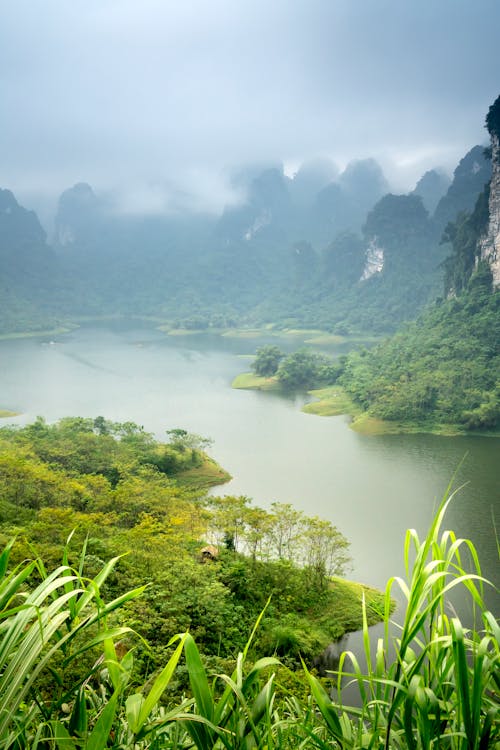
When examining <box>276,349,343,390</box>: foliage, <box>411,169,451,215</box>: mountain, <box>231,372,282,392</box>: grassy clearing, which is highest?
<box>411,169,451,215</box>: mountain

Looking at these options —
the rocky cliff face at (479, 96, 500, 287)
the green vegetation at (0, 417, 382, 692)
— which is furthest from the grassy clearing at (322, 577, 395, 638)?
the rocky cliff face at (479, 96, 500, 287)

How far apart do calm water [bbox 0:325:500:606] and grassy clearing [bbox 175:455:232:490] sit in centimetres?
42

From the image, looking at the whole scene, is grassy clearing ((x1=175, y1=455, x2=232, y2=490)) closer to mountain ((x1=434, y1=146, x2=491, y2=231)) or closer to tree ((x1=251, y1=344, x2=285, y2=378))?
tree ((x1=251, y1=344, x2=285, y2=378))

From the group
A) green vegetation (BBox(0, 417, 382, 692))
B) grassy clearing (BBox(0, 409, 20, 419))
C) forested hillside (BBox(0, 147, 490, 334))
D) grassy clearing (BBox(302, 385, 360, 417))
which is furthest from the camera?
forested hillside (BBox(0, 147, 490, 334))

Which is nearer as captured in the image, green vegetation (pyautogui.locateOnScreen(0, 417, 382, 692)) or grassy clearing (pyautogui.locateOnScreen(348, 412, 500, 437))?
green vegetation (pyautogui.locateOnScreen(0, 417, 382, 692))

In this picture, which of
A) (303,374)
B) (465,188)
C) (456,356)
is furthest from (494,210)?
(465,188)

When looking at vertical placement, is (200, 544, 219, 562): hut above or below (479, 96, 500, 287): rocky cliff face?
below

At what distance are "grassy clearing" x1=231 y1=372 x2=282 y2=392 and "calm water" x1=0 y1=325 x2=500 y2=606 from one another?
44.0 inches

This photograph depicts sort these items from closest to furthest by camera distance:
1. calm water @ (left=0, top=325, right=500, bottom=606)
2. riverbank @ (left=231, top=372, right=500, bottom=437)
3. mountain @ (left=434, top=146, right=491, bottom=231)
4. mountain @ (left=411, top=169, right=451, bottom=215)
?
calm water @ (left=0, top=325, right=500, bottom=606)
riverbank @ (left=231, top=372, right=500, bottom=437)
mountain @ (left=434, top=146, right=491, bottom=231)
mountain @ (left=411, top=169, right=451, bottom=215)

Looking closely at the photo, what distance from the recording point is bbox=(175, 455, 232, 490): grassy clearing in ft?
57.4

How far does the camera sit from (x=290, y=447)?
2086cm

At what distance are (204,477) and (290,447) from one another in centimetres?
430

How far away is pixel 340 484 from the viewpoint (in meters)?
16.9

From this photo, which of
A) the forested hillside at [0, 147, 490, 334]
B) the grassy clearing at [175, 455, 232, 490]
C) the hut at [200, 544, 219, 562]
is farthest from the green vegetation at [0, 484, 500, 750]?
the forested hillside at [0, 147, 490, 334]
